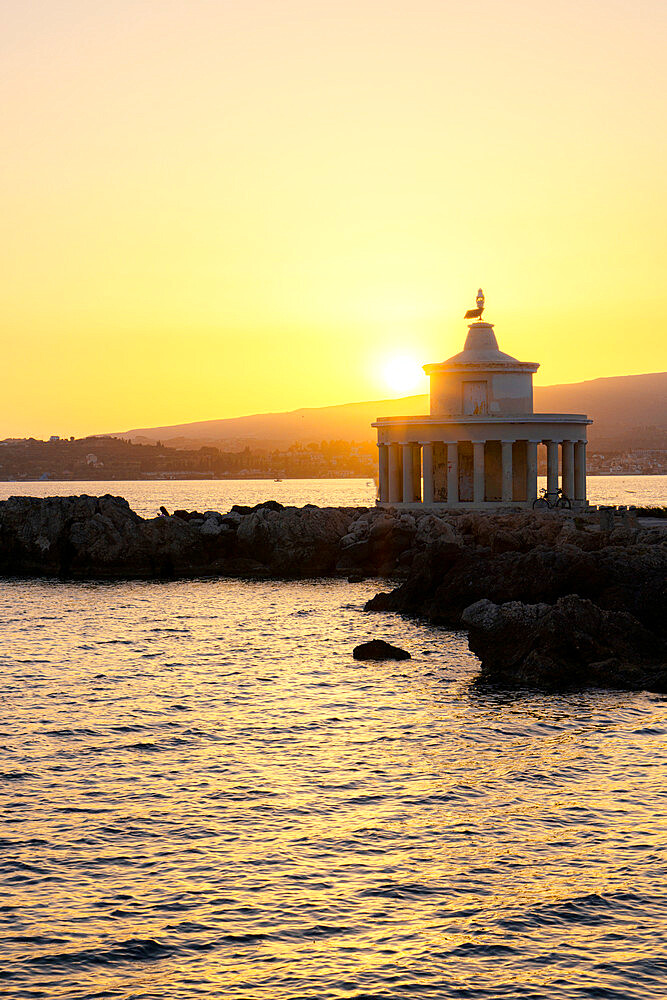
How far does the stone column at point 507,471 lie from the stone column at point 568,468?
3.77m

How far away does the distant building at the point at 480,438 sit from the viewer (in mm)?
53406

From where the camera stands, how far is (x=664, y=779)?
17.4 m

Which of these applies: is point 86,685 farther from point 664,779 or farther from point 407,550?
point 407,550

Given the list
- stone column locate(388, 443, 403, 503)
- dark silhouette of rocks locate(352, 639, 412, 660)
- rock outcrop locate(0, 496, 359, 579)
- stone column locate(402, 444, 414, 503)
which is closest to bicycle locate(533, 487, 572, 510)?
stone column locate(402, 444, 414, 503)

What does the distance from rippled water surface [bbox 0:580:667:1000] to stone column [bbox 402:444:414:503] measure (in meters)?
28.6

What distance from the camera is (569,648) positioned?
25.3 m

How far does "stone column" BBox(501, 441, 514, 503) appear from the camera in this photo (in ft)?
175

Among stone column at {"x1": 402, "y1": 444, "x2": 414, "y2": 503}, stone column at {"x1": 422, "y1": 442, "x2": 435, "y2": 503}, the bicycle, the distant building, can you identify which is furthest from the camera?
stone column at {"x1": 402, "y1": 444, "x2": 414, "y2": 503}

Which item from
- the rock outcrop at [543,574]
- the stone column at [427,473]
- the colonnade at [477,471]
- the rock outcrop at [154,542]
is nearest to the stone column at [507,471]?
the colonnade at [477,471]

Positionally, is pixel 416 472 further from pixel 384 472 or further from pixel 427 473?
pixel 427 473

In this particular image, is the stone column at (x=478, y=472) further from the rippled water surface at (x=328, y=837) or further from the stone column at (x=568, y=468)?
the rippled water surface at (x=328, y=837)

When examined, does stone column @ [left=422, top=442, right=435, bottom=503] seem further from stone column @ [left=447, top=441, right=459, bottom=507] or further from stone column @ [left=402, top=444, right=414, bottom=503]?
stone column @ [left=402, top=444, right=414, bottom=503]

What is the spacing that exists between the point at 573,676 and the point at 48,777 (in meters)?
11.9

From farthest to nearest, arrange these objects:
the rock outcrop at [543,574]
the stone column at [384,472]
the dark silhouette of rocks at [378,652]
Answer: the stone column at [384,472]
the rock outcrop at [543,574]
the dark silhouette of rocks at [378,652]
